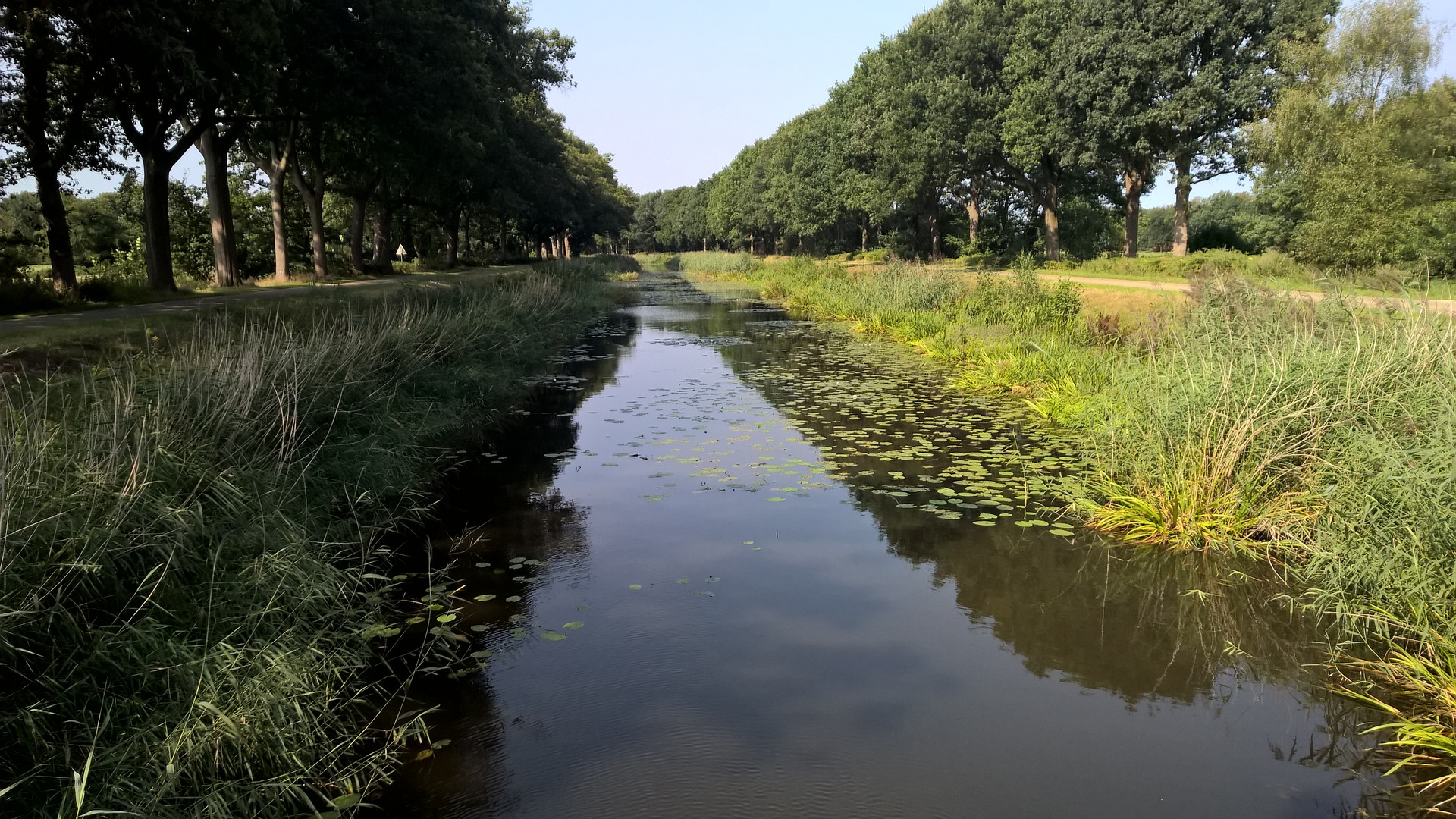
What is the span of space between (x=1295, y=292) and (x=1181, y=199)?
21.3 metres

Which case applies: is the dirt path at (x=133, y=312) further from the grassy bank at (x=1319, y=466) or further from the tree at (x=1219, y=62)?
the tree at (x=1219, y=62)

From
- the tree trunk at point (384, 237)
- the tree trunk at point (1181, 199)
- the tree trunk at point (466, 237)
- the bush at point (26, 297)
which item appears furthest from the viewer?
the tree trunk at point (466, 237)

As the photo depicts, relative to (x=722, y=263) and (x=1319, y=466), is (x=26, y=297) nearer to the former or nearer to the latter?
(x=1319, y=466)

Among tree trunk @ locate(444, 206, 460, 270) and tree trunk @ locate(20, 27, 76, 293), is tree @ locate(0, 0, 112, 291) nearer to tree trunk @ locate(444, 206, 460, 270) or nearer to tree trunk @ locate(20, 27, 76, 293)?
tree trunk @ locate(20, 27, 76, 293)

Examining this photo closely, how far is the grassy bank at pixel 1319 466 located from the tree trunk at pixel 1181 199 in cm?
2201

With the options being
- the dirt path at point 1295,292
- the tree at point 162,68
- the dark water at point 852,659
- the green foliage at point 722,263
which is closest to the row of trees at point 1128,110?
the dirt path at point 1295,292

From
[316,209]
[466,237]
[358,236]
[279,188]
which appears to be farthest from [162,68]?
[466,237]

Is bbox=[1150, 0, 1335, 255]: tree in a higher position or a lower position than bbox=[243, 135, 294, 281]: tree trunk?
higher

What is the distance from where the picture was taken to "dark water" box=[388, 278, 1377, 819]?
357cm

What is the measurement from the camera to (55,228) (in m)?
14.4

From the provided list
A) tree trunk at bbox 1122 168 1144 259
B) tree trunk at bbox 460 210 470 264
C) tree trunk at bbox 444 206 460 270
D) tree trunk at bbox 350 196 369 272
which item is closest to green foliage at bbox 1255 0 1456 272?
tree trunk at bbox 1122 168 1144 259

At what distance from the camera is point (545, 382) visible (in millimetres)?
14578

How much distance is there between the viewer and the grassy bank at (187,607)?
3041mm

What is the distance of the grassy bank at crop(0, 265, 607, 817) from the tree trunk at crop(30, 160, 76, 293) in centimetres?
1025
